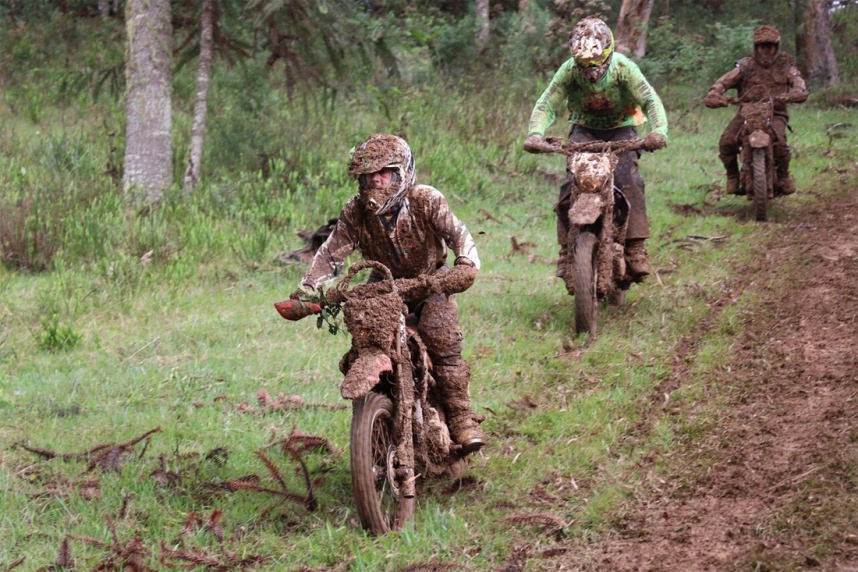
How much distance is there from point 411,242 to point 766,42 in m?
8.47

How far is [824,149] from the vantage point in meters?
17.2

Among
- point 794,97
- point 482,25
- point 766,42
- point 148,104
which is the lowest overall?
point 794,97

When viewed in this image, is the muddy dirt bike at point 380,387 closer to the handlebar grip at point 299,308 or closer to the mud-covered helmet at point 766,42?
the handlebar grip at point 299,308

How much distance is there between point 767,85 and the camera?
42.1 feet

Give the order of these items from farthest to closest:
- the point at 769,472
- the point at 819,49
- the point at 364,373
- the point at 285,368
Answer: the point at 819,49 → the point at 285,368 → the point at 769,472 → the point at 364,373

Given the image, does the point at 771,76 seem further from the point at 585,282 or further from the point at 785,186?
the point at 585,282

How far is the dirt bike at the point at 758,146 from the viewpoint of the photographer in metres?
12.3

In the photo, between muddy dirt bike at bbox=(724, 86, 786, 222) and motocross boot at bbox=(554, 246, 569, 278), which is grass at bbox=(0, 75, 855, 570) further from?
motocross boot at bbox=(554, 246, 569, 278)

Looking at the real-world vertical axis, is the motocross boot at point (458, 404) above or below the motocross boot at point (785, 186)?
below

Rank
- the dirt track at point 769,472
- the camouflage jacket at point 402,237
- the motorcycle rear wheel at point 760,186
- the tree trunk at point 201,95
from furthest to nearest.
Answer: the tree trunk at point 201,95 < the motorcycle rear wheel at point 760,186 < the camouflage jacket at point 402,237 < the dirt track at point 769,472

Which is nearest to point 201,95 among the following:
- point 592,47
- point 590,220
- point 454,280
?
point 592,47

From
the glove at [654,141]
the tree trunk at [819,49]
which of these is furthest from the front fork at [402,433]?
the tree trunk at [819,49]

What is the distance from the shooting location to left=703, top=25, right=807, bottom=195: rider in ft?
41.2

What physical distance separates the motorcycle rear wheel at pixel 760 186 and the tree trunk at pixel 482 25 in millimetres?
9355
